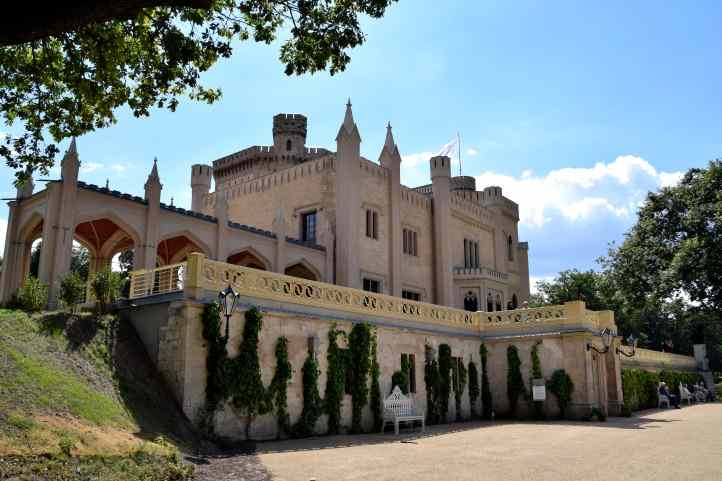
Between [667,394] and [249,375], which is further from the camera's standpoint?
[667,394]

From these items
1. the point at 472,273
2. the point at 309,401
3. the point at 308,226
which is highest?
the point at 308,226

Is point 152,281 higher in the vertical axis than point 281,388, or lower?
higher

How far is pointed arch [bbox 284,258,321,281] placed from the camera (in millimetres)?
27359

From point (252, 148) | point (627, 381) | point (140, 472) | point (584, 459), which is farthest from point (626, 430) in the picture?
point (252, 148)

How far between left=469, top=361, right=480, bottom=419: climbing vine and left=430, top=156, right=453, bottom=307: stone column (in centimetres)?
1012

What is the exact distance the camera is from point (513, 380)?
23312 millimetres

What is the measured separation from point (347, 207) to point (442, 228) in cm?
794

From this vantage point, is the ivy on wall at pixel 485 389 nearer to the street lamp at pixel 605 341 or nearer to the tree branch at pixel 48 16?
the street lamp at pixel 605 341

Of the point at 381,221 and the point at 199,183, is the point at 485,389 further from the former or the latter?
the point at 199,183

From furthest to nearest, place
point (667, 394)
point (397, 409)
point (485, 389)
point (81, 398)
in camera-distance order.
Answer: point (667, 394) < point (485, 389) < point (397, 409) < point (81, 398)

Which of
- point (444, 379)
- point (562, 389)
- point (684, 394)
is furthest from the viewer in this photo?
point (684, 394)

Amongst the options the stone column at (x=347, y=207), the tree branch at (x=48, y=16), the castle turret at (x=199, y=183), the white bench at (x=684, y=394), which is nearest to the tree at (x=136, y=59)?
the tree branch at (x=48, y=16)

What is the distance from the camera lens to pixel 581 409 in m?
21.8

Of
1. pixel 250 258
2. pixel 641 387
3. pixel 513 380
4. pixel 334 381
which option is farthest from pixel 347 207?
pixel 641 387
